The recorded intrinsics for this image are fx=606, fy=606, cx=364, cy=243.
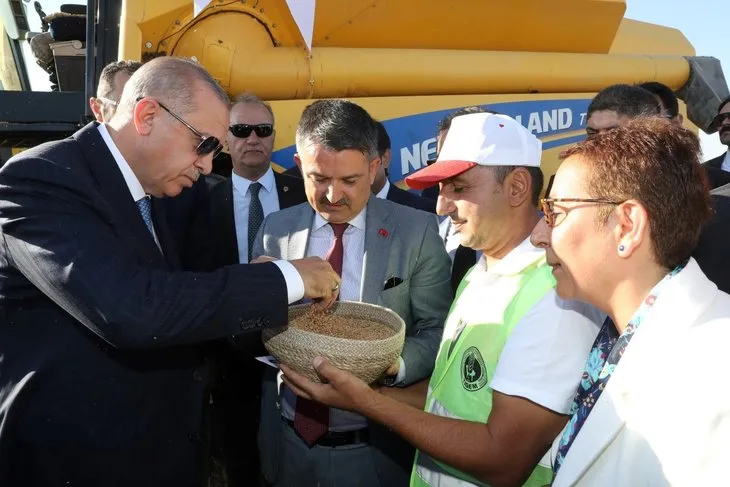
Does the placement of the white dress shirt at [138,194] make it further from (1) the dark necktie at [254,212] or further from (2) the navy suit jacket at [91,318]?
(1) the dark necktie at [254,212]

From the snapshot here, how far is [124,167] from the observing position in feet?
5.80

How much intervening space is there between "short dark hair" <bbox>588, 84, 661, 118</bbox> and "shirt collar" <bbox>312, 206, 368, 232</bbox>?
144 cm

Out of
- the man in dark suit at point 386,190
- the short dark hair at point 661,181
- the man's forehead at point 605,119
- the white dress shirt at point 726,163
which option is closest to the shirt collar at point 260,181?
the man in dark suit at point 386,190

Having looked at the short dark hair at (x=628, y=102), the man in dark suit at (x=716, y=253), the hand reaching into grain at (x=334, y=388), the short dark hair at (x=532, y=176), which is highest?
the short dark hair at (x=628, y=102)

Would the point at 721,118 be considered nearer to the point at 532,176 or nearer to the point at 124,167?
the point at 532,176

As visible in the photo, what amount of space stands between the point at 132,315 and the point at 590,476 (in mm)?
1088

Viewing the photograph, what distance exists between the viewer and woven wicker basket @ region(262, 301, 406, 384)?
162 centimetres

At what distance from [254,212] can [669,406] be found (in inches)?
105

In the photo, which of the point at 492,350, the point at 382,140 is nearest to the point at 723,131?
the point at 382,140

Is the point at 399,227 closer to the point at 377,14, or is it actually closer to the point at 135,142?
the point at 135,142

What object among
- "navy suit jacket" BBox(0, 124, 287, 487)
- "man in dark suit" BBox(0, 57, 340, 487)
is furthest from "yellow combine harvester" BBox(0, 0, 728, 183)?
"navy suit jacket" BBox(0, 124, 287, 487)

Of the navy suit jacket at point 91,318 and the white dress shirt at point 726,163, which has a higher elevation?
the white dress shirt at point 726,163

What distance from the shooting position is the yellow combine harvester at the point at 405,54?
344 centimetres

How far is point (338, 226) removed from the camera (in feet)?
7.62
